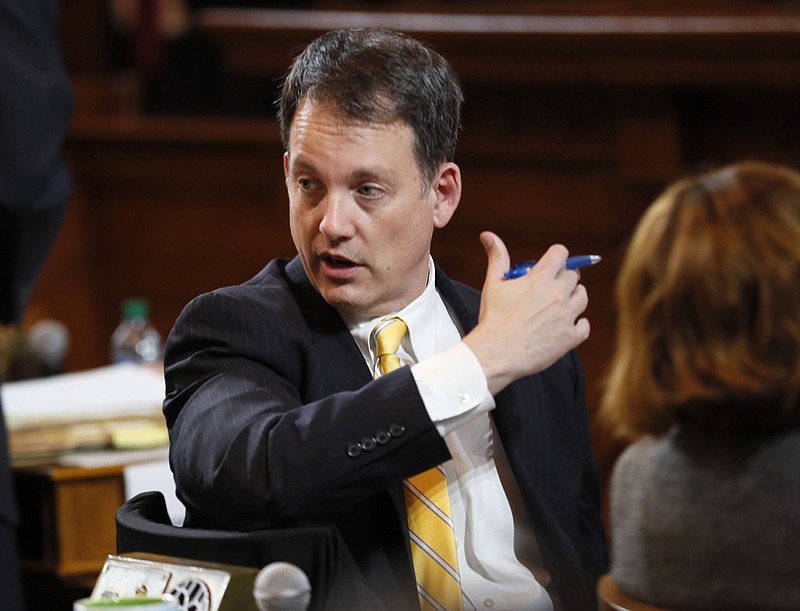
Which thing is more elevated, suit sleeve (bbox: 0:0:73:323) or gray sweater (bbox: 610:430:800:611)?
suit sleeve (bbox: 0:0:73:323)

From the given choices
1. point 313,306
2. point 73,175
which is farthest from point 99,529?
point 73,175

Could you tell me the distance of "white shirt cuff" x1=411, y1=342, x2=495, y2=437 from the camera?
1.95 meters

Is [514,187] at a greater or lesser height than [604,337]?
greater

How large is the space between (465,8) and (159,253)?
1612 mm

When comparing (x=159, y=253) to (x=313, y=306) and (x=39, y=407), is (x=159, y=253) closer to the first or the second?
(x=39, y=407)

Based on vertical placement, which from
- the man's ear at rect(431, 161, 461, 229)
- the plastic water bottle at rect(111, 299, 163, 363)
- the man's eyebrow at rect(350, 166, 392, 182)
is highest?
the man's eyebrow at rect(350, 166, 392, 182)

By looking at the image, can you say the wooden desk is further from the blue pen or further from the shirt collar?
the blue pen

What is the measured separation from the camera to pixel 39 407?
346 centimetres

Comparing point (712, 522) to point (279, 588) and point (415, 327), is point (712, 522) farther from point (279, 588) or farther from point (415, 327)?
point (415, 327)

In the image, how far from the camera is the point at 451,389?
6.39 ft

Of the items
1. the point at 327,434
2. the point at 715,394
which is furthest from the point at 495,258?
the point at 715,394

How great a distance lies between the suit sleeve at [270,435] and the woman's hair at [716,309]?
12.5 inches

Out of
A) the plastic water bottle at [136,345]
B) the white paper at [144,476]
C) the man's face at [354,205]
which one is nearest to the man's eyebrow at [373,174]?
the man's face at [354,205]

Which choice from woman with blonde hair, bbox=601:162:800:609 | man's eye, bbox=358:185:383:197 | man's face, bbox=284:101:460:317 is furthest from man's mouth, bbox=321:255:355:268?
woman with blonde hair, bbox=601:162:800:609
